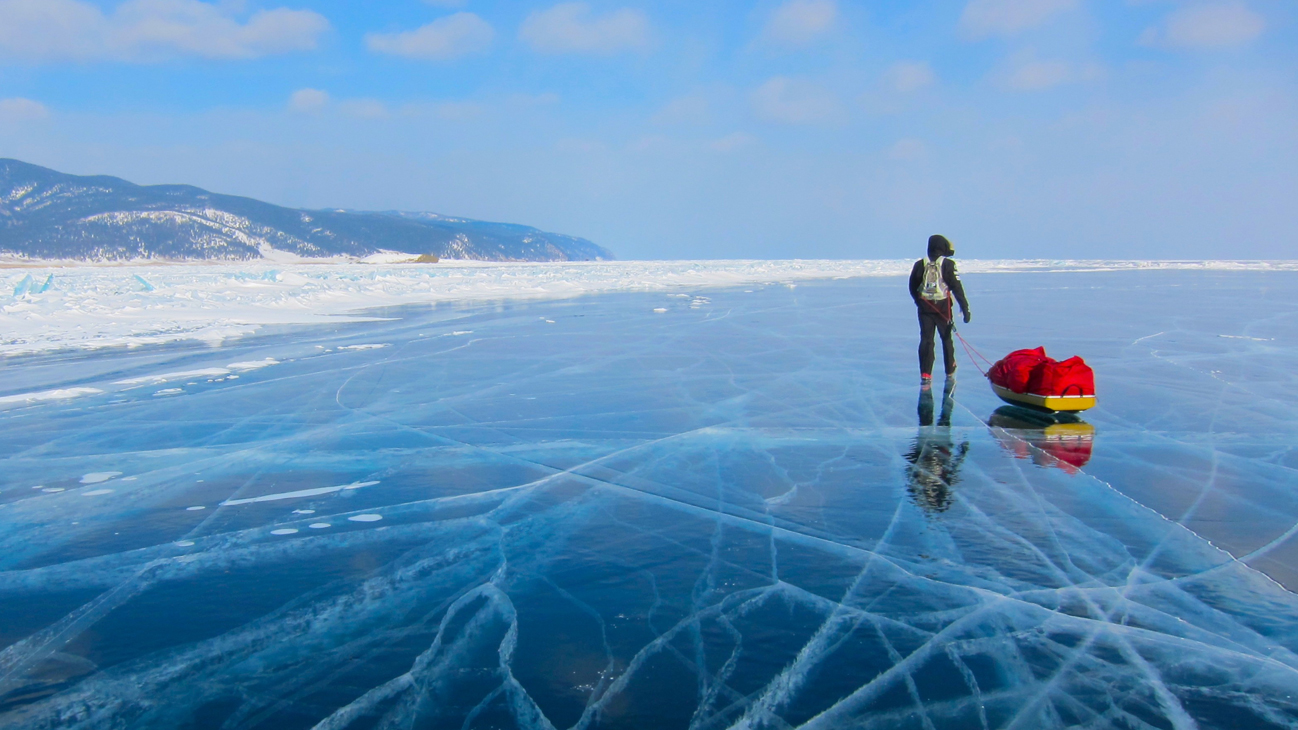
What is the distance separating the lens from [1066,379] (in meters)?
6.26

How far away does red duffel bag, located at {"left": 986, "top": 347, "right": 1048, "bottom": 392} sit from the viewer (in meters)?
6.56

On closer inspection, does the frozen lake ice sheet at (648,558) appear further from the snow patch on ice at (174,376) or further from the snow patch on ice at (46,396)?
the snow patch on ice at (174,376)

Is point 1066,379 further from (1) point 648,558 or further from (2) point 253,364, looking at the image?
(2) point 253,364

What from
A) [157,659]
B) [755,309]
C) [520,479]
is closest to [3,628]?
[157,659]

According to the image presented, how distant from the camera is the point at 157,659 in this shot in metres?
2.73

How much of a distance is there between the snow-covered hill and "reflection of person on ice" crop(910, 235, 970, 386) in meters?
138

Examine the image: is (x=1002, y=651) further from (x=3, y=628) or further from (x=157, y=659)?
(x=3, y=628)

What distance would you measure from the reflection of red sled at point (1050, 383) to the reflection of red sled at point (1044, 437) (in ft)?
0.48

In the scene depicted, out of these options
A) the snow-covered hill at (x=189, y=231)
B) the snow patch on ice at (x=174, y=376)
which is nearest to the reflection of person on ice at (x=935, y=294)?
the snow patch on ice at (x=174, y=376)

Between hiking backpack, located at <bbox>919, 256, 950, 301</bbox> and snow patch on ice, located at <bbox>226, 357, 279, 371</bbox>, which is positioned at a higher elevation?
hiking backpack, located at <bbox>919, 256, 950, 301</bbox>

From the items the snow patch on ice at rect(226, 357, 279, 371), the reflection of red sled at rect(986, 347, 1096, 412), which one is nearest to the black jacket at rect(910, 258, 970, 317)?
the reflection of red sled at rect(986, 347, 1096, 412)

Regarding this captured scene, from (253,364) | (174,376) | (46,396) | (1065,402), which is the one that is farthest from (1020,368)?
(46,396)

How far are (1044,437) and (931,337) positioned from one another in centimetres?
219

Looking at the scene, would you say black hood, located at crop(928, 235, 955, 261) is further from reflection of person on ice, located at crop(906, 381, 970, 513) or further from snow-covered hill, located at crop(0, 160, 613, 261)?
snow-covered hill, located at crop(0, 160, 613, 261)
